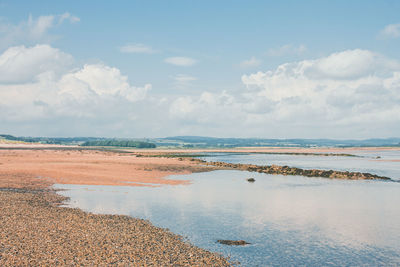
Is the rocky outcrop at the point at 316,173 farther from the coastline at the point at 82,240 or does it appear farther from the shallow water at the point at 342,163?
the coastline at the point at 82,240

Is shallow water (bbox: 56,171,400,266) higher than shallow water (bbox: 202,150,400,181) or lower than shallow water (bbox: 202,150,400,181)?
higher

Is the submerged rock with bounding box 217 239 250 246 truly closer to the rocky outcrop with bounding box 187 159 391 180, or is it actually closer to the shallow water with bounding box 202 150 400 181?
the rocky outcrop with bounding box 187 159 391 180

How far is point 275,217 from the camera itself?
2683cm

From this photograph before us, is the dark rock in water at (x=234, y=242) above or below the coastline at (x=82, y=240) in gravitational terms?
below

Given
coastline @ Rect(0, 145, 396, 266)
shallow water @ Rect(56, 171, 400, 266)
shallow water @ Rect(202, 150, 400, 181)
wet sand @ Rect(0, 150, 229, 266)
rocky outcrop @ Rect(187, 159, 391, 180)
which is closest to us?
wet sand @ Rect(0, 150, 229, 266)

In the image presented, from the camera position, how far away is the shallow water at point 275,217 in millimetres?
18469

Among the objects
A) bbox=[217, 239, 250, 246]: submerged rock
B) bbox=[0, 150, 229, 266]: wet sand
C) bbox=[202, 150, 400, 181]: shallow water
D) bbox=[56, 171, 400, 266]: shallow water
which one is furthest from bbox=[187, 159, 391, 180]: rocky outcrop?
bbox=[0, 150, 229, 266]: wet sand

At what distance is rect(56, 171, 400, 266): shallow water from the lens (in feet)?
60.6

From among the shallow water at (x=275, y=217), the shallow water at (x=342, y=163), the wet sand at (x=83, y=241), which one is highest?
the wet sand at (x=83, y=241)

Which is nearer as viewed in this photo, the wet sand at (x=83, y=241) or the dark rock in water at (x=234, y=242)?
the wet sand at (x=83, y=241)

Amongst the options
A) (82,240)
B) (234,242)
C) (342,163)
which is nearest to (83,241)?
(82,240)

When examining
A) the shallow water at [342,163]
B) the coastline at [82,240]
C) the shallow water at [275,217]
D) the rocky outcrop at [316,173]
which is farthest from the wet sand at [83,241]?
the shallow water at [342,163]

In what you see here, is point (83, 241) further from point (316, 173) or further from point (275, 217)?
point (316, 173)

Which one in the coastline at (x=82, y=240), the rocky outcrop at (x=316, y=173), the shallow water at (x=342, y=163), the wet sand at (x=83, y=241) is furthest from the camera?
the shallow water at (x=342, y=163)
